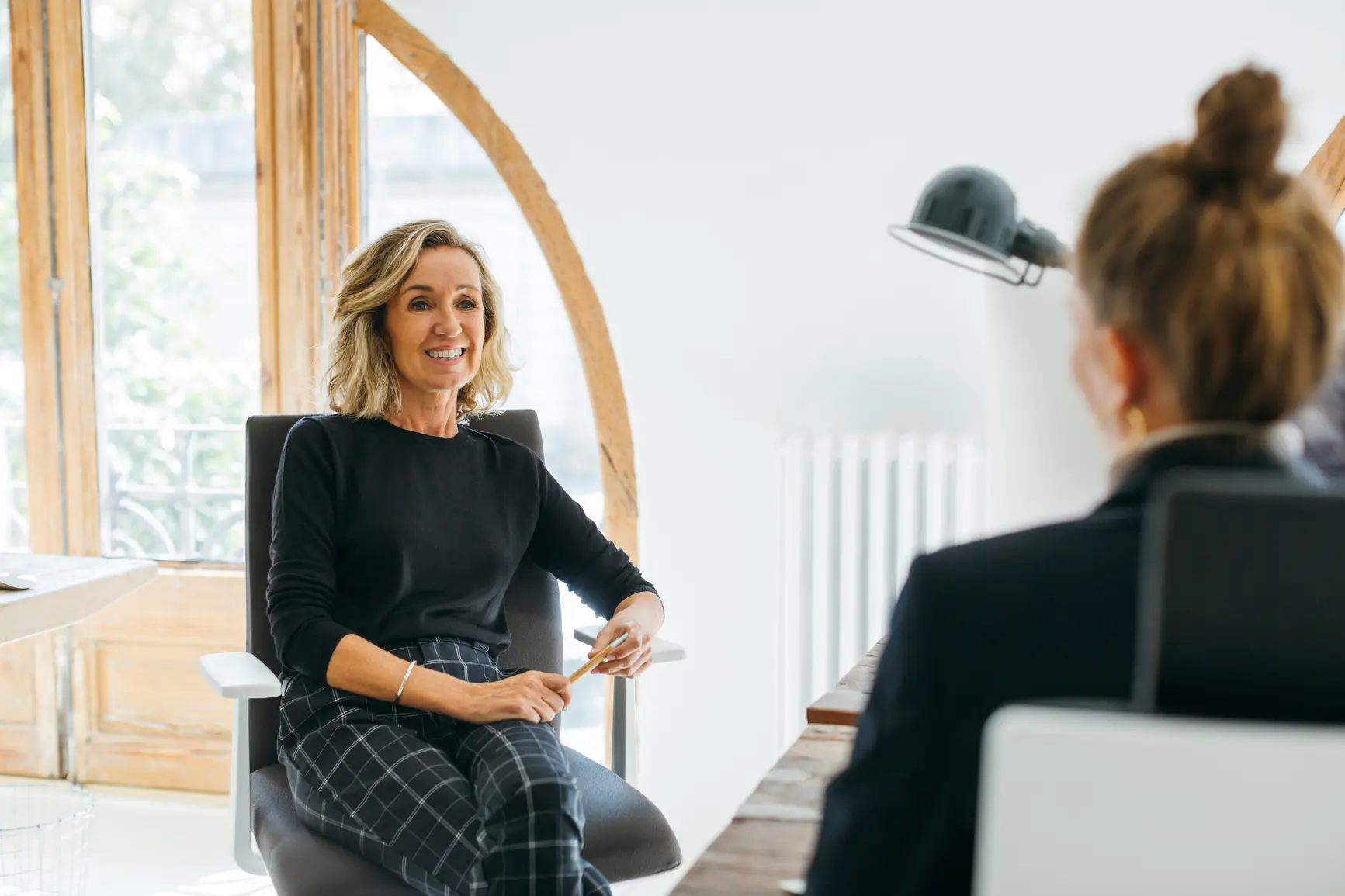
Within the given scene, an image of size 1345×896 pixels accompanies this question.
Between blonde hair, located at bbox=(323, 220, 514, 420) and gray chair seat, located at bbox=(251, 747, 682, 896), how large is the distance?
1.78 ft

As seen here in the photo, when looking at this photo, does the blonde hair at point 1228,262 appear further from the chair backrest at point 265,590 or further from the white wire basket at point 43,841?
the white wire basket at point 43,841

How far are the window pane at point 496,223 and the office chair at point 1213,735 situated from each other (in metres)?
2.25

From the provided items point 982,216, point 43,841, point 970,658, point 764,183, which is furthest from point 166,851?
point 970,658

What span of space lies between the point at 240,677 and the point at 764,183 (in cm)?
147

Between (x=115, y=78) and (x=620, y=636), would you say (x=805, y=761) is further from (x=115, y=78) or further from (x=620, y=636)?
(x=115, y=78)

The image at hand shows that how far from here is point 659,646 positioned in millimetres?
1739

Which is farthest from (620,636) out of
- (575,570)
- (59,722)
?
(59,722)

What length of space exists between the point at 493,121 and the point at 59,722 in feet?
5.97

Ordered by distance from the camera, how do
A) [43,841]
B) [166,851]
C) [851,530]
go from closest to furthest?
[851,530], [43,841], [166,851]

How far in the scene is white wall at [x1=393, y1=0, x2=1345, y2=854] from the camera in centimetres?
227

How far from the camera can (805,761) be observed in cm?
105

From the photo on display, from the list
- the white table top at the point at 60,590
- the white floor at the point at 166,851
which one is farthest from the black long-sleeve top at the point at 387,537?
the white floor at the point at 166,851

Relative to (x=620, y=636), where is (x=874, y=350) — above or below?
above

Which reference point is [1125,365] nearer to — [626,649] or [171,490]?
[626,649]
